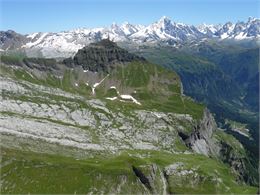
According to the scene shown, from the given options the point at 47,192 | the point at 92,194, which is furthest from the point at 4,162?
the point at 92,194

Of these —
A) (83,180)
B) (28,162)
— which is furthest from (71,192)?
(28,162)

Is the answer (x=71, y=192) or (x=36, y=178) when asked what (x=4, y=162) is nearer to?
(x=36, y=178)

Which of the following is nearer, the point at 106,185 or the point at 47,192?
the point at 47,192

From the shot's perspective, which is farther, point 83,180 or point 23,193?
point 83,180

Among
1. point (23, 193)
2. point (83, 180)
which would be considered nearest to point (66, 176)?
point (83, 180)

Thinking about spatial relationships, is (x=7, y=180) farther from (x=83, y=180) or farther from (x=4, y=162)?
(x=83, y=180)

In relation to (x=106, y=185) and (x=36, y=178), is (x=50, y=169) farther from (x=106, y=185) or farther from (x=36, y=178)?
(x=106, y=185)

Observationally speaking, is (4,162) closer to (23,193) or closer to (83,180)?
(23,193)
